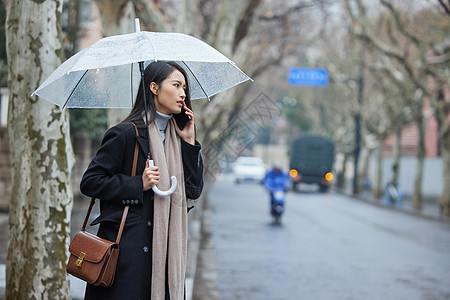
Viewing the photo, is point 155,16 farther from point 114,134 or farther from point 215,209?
point 215,209

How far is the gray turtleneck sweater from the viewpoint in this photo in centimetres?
334

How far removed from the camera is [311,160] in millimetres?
38969

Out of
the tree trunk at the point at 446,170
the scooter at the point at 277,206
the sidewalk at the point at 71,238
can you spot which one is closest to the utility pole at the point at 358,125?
the tree trunk at the point at 446,170

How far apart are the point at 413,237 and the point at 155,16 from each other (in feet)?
26.7

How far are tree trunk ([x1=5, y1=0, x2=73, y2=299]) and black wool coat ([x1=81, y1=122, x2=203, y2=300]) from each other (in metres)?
1.63

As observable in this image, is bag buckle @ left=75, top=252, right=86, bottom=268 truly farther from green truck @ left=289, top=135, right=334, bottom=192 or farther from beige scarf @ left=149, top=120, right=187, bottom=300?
green truck @ left=289, top=135, right=334, bottom=192

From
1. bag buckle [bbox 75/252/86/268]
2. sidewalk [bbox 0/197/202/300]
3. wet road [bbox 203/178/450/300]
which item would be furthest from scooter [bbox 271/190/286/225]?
bag buckle [bbox 75/252/86/268]

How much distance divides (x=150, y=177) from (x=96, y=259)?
0.44 metres

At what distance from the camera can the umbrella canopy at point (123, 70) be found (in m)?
3.49

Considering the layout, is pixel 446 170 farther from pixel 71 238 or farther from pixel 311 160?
pixel 311 160

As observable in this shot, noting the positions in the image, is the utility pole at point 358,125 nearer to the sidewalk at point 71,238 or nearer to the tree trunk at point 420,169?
the tree trunk at point 420,169

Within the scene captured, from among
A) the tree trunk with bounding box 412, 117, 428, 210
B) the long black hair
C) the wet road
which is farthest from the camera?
the tree trunk with bounding box 412, 117, 428, 210

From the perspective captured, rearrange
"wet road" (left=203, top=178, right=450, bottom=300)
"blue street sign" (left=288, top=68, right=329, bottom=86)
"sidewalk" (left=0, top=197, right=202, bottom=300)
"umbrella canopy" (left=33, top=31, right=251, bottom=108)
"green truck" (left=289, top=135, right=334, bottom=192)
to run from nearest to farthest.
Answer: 1. "umbrella canopy" (left=33, top=31, right=251, bottom=108)
2. "sidewalk" (left=0, top=197, right=202, bottom=300)
3. "wet road" (left=203, top=178, right=450, bottom=300)
4. "blue street sign" (left=288, top=68, right=329, bottom=86)
5. "green truck" (left=289, top=135, right=334, bottom=192)

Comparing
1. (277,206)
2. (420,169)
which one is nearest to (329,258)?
(277,206)
